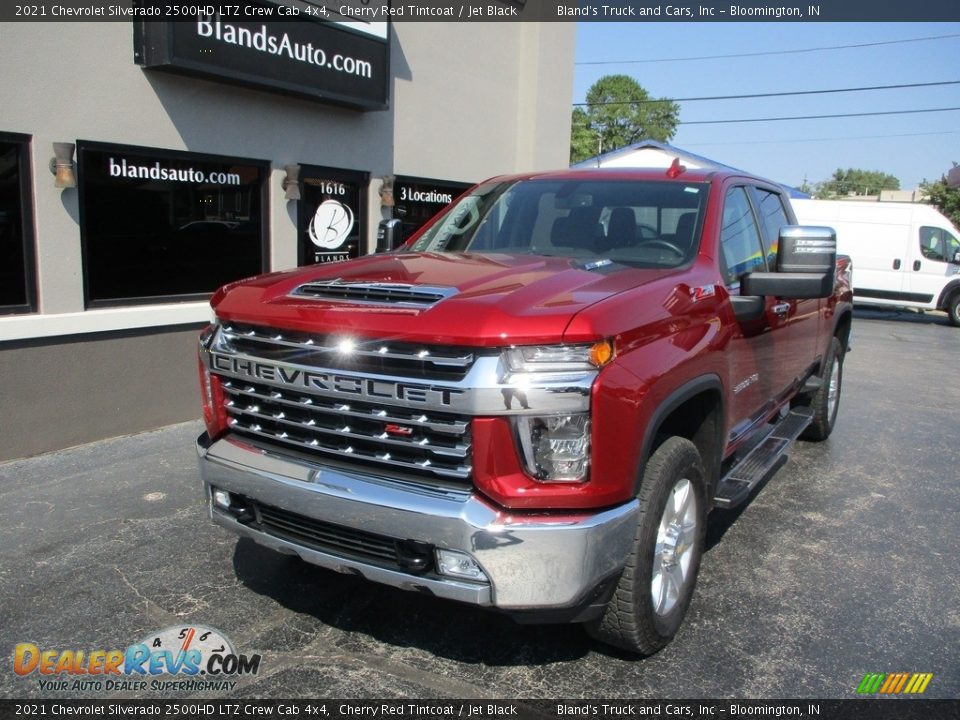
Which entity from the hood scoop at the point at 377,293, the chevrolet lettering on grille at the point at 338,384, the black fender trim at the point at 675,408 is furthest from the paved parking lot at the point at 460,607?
the hood scoop at the point at 377,293

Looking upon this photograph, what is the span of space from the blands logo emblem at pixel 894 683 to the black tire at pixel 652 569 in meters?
0.73

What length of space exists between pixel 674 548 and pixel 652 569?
0.88ft

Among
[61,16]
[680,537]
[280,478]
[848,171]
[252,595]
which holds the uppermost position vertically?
[848,171]

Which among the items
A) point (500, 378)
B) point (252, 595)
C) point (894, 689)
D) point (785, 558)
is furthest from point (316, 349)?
point (785, 558)

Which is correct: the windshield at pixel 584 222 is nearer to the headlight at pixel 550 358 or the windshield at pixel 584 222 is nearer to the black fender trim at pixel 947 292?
the headlight at pixel 550 358

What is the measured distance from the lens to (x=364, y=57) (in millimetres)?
8055

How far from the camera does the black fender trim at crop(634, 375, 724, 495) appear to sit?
2.80 meters

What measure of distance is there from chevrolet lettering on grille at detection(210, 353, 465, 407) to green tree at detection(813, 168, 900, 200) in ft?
337

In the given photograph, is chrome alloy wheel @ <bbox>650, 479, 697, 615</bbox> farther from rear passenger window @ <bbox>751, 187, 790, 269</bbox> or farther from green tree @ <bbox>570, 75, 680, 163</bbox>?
green tree @ <bbox>570, 75, 680, 163</bbox>

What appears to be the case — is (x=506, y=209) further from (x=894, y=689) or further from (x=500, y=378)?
(x=894, y=689)

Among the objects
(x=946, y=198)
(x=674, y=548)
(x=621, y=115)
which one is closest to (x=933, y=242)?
(x=674, y=548)

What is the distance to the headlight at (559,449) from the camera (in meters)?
2.61

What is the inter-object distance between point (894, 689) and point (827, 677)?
9.6 inches

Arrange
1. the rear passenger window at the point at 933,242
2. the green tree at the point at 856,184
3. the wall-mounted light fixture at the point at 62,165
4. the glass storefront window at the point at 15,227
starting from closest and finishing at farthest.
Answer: the glass storefront window at the point at 15,227 < the wall-mounted light fixture at the point at 62,165 < the rear passenger window at the point at 933,242 < the green tree at the point at 856,184
